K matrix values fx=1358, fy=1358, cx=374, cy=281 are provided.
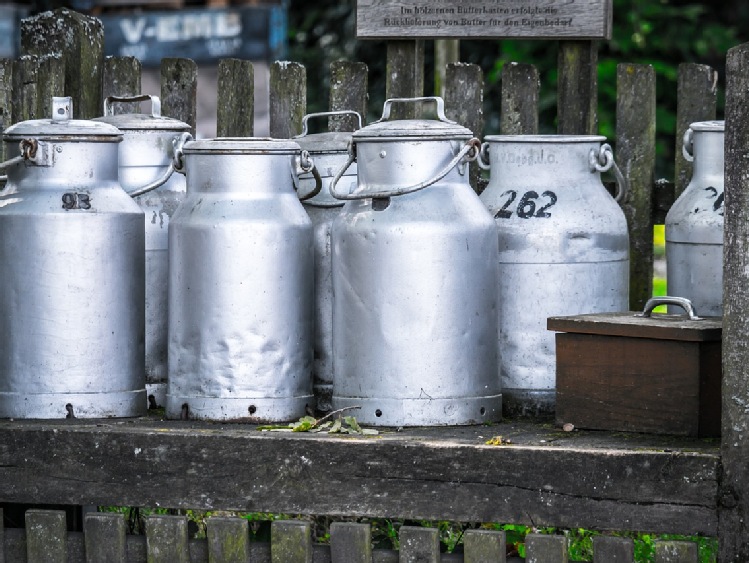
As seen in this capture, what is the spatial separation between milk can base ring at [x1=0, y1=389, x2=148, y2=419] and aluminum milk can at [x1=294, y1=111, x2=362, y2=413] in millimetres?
439

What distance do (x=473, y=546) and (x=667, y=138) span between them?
6.31 meters

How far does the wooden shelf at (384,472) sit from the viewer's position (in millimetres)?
2342

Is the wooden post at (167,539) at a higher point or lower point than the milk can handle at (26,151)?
lower

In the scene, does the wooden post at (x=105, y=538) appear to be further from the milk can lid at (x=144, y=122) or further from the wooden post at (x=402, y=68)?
the wooden post at (x=402, y=68)

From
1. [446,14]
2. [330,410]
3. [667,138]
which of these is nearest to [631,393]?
[330,410]

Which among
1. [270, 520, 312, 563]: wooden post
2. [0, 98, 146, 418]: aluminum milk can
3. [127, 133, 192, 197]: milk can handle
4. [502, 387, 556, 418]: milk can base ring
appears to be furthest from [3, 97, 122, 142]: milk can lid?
[502, 387, 556, 418]: milk can base ring

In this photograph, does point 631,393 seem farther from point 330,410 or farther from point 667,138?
point 667,138

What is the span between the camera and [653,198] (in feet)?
11.2

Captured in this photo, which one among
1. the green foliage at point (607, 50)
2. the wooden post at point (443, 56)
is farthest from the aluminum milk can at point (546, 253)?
the green foliage at point (607, 50)

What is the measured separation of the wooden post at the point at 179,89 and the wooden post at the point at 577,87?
95 centimetres

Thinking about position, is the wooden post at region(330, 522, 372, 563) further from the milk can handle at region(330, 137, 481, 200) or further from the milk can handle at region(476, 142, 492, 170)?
the milk can handle at region(476, 142, 492, 170)

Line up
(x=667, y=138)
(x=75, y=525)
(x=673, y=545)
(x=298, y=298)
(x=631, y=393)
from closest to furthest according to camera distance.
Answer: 1. (x=673, y=545)
2. (x=631, y=393)
3. (x=298, y=298)
4. (x=75, y=525)
5. (x=667, y=138)

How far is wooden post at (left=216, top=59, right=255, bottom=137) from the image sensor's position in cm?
347

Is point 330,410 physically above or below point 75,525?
above
